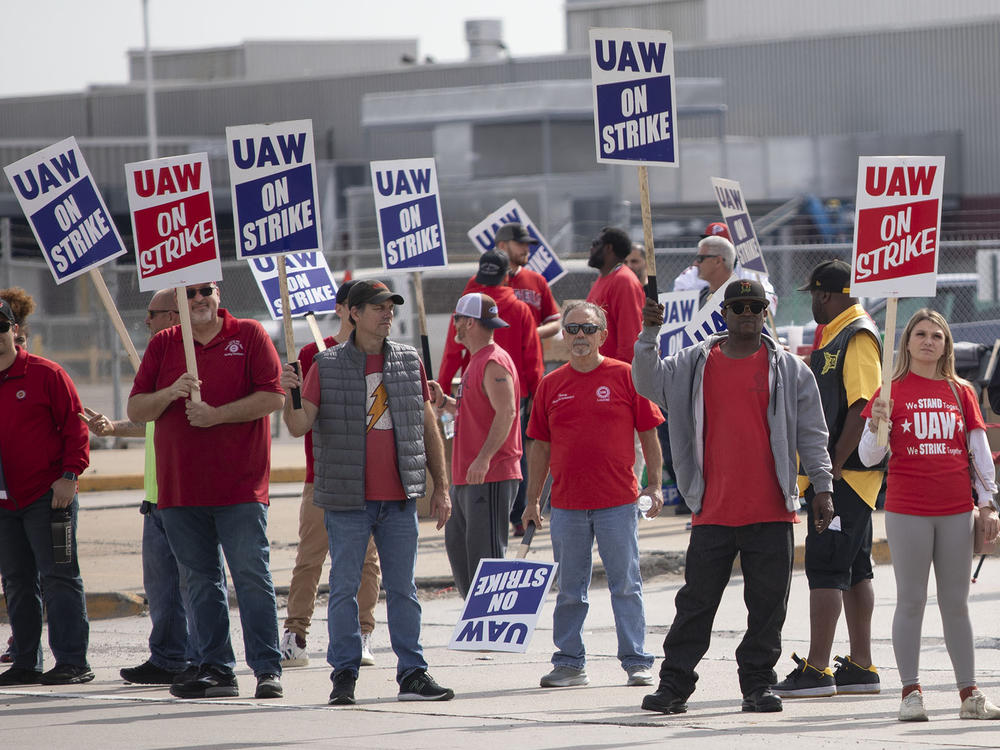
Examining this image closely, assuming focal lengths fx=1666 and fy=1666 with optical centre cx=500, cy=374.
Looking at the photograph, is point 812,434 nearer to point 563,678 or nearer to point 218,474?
point 563,678

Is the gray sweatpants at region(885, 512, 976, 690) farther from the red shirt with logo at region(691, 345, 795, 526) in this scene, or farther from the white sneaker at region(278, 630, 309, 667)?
the white sneaker at region(278, 630, 309, 667)

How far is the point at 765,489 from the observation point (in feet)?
23.4

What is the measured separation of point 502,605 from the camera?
8195mm

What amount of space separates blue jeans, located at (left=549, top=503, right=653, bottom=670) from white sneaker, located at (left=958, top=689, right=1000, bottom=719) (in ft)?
5.40

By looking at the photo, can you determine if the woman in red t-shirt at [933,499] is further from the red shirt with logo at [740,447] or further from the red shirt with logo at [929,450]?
the red shirt with logo at [740,447]

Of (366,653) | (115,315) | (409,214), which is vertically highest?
(409,214)

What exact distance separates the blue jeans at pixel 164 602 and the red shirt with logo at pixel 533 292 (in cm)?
518

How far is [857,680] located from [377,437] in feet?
8.23

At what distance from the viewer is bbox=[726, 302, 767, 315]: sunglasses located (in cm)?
717

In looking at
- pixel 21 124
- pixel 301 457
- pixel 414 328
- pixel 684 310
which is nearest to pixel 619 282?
pixel 684 310

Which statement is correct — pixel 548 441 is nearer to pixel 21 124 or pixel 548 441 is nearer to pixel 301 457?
pixel 301 457

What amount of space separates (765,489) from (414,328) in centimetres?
1657

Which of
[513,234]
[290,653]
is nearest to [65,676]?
[290,653]

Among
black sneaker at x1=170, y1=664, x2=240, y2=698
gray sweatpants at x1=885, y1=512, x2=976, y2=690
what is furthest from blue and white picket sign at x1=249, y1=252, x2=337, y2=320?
gray sweatpants at x1=885, y1=512, x2=976, y2=690
